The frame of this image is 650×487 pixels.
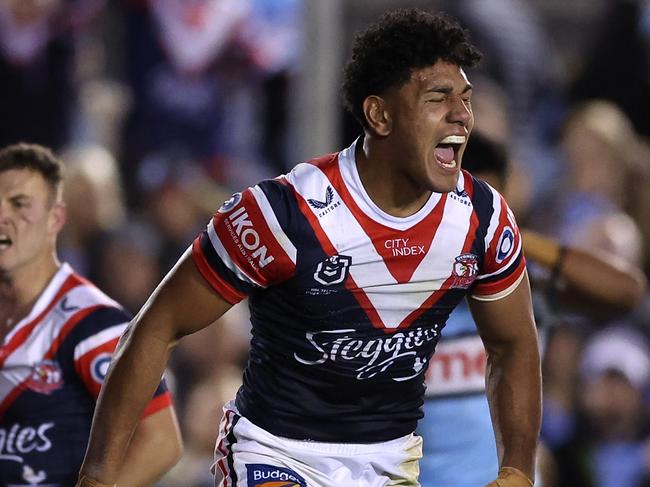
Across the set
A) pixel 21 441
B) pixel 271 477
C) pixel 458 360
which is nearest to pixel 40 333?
pixel 21 441

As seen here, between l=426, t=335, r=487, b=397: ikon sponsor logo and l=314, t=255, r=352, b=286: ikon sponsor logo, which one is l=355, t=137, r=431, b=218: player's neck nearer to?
l=314, t=255, r=352, b=286: ikon sponsor logo

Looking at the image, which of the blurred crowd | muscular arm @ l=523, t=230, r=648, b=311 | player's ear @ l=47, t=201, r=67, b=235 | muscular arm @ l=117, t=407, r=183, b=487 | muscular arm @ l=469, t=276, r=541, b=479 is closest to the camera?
Answer: muscular arm @ l=469, t=276, r=541, b=479

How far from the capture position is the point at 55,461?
5.12 meters

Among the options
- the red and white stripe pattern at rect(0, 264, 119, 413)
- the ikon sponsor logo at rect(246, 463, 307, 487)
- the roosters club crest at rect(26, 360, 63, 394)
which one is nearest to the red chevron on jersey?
the ikon sponsor logo at rect(246, 463, 307, 487)

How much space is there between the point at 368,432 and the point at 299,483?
26cm

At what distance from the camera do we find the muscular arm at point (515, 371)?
180 inches

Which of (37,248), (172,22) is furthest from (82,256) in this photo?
(37,248)

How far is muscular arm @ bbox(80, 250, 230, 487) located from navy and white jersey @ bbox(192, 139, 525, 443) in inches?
2.5

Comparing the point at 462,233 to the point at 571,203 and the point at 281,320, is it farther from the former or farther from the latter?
the point at 571,203

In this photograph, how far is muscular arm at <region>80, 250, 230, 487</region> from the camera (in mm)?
4312

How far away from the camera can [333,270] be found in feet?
14.2

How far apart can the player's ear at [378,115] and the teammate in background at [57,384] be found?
1232mm

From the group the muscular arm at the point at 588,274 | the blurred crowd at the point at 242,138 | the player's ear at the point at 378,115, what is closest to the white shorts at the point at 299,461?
the player's ear at the point at 378,115

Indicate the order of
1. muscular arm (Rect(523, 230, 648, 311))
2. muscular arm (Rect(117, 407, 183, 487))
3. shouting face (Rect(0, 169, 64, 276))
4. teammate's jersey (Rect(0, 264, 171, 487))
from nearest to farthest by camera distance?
1. muscular arm (Rect(117, 407, 183, 487))
2. teammate's jersey (Rect(0, 264, 171, 487))
3. shouting face (Rect(0, 169, 64, 276))
4. muscular arm (Rect(523, 230, 648, 311))
